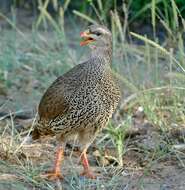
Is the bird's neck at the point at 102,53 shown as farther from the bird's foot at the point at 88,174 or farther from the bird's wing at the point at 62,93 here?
the bird's foot at the point at 88,174

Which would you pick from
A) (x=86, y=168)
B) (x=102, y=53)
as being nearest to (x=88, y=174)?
(x=86, y=168)

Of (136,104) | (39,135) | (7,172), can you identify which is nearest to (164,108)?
(136,104)

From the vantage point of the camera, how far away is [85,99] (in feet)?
16.7

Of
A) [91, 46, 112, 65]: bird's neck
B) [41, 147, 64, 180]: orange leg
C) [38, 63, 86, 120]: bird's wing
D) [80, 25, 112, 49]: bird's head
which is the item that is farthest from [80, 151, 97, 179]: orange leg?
[80, 25, 112, 49]: bird's head

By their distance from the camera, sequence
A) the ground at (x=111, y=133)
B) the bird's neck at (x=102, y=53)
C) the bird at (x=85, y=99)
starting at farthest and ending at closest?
the bird's neck at (x=102, y=53), the bird at (x=85, y=99), the ground at (x=111, y=133)

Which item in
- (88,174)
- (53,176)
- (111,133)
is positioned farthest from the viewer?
(111,133)

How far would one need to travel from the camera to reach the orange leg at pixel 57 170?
5.05 meters

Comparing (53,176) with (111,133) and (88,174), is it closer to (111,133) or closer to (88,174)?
(88,174)

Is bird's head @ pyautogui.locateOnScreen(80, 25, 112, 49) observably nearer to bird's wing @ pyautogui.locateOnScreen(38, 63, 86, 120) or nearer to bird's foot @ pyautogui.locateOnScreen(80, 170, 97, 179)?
bird's wing @ pyautogui.locateOnScreen(38, 63, 86, 120)

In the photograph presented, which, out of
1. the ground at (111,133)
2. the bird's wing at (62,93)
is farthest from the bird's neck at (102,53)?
the ground at (111,133)

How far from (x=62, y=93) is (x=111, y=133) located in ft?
2.34

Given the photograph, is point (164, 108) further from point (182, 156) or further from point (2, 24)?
point (2, 24)

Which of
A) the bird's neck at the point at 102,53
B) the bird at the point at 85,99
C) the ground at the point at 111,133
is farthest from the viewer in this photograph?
the bird's neck at the point at 102,53

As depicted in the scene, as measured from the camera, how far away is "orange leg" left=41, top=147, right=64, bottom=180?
5.05 metres
